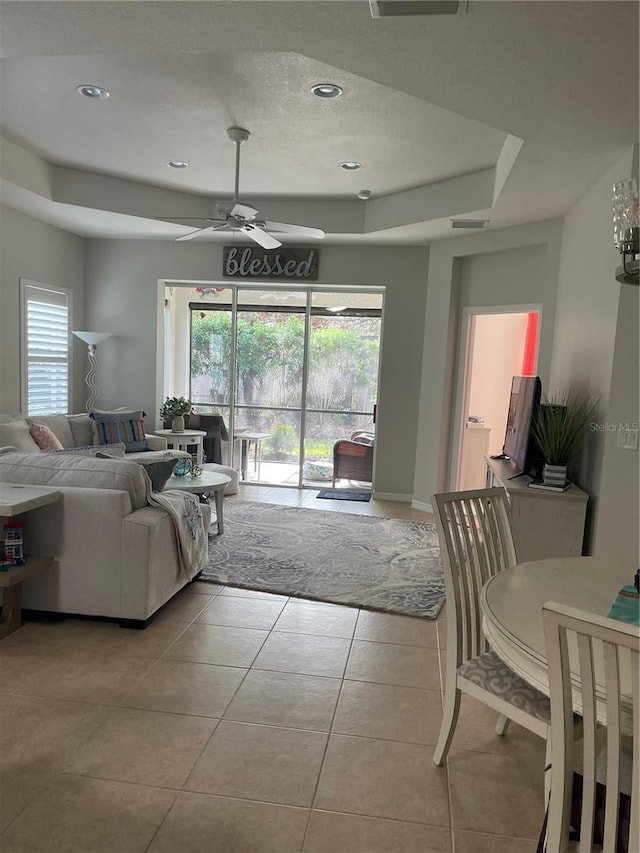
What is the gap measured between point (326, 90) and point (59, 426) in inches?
160

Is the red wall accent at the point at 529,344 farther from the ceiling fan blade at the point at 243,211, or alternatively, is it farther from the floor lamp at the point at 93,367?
the floor lamp at the point at 93,367

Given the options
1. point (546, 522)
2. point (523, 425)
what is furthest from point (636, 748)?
point (523, 425)

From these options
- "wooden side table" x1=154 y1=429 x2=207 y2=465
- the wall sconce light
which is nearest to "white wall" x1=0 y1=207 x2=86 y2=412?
"wooden side table" x1=154 y1=429 x2=207 y2=465

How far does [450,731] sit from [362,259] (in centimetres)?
525

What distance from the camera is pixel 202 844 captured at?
1.77 metres

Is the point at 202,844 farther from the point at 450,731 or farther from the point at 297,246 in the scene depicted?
the point at 297,246

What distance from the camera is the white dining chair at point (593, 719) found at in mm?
1078

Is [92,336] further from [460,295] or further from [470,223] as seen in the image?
[470,223]

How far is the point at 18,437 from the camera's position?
5004mm


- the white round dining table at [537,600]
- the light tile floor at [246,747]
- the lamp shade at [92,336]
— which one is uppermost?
the lamp shade at [92,336]

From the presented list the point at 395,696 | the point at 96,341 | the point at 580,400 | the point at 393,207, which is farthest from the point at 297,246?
the point at 395,696

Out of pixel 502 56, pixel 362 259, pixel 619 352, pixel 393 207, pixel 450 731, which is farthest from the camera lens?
pixel 362 259

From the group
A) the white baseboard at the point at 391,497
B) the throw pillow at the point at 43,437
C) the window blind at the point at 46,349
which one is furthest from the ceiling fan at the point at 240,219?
the white baseboard at the point at 391,497

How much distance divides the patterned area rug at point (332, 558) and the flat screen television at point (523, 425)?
982mm
